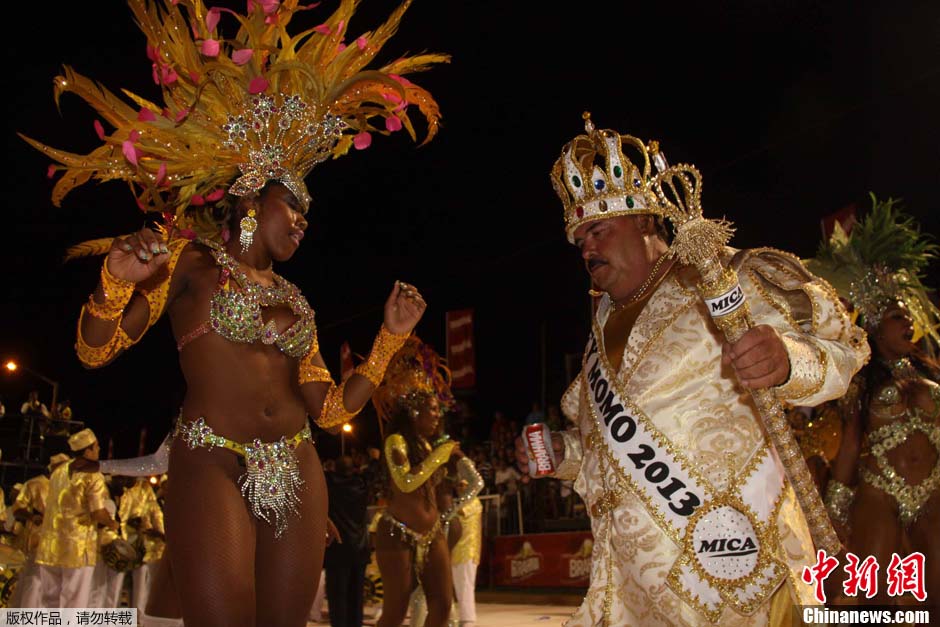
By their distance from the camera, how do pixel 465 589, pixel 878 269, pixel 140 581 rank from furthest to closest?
pixel 140 581 < pixel 465 589 < pixel 878 269

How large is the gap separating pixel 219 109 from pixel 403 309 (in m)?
1.09

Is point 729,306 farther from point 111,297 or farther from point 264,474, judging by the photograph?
point 111,297

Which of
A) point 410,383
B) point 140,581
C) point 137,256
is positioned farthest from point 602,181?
point 140,581

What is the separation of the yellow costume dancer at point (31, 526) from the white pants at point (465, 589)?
4.29 meters

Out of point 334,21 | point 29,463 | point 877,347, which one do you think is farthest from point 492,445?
point 334,21

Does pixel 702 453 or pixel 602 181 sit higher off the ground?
pixel 602 181

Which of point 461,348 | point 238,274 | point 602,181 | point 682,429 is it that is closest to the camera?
point 682,429

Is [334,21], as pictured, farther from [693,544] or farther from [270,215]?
[693,544]

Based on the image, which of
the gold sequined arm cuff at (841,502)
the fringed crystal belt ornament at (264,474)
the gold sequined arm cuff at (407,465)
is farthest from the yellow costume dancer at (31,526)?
the gold sequined arm cuff at (841,502)

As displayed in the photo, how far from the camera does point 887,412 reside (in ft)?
19.1

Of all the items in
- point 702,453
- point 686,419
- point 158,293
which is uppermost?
point 158,293

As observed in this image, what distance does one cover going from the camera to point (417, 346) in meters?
8.79

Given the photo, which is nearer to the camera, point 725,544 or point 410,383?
point 725,544

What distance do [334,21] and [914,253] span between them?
3904 mm
